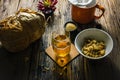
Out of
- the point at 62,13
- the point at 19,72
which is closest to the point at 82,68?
the point at 19,72

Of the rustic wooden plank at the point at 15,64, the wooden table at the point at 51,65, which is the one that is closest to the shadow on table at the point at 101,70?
the wooden table at the point at 51,65

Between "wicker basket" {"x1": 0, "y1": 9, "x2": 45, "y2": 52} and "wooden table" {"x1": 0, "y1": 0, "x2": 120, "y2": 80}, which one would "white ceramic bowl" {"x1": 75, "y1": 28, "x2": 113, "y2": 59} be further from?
"wicker basket" {"x1": 0, "y1": 9, "x2": 45, "y2": 52}

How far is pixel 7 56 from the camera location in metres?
0.94

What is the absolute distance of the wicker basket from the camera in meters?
0.90

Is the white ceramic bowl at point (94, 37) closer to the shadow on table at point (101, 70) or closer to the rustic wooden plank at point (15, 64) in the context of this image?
the shadow on table at point (101, 70)

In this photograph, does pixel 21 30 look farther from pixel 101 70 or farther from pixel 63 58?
pixel 101 70

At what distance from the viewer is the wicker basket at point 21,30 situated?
90cm

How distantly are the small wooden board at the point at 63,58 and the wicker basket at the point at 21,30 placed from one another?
Answer: 91mm

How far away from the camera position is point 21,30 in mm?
910

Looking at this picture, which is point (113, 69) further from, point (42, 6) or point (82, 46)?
point (42, 6)

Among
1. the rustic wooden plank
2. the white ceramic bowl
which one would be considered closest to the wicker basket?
the rustic wooden plank

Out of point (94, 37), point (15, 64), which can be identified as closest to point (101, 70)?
point (94, 37)

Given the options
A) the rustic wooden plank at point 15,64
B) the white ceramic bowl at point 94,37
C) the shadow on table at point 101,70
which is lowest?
the shadow on table at point 101,70

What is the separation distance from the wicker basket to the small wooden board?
91 millimetres
